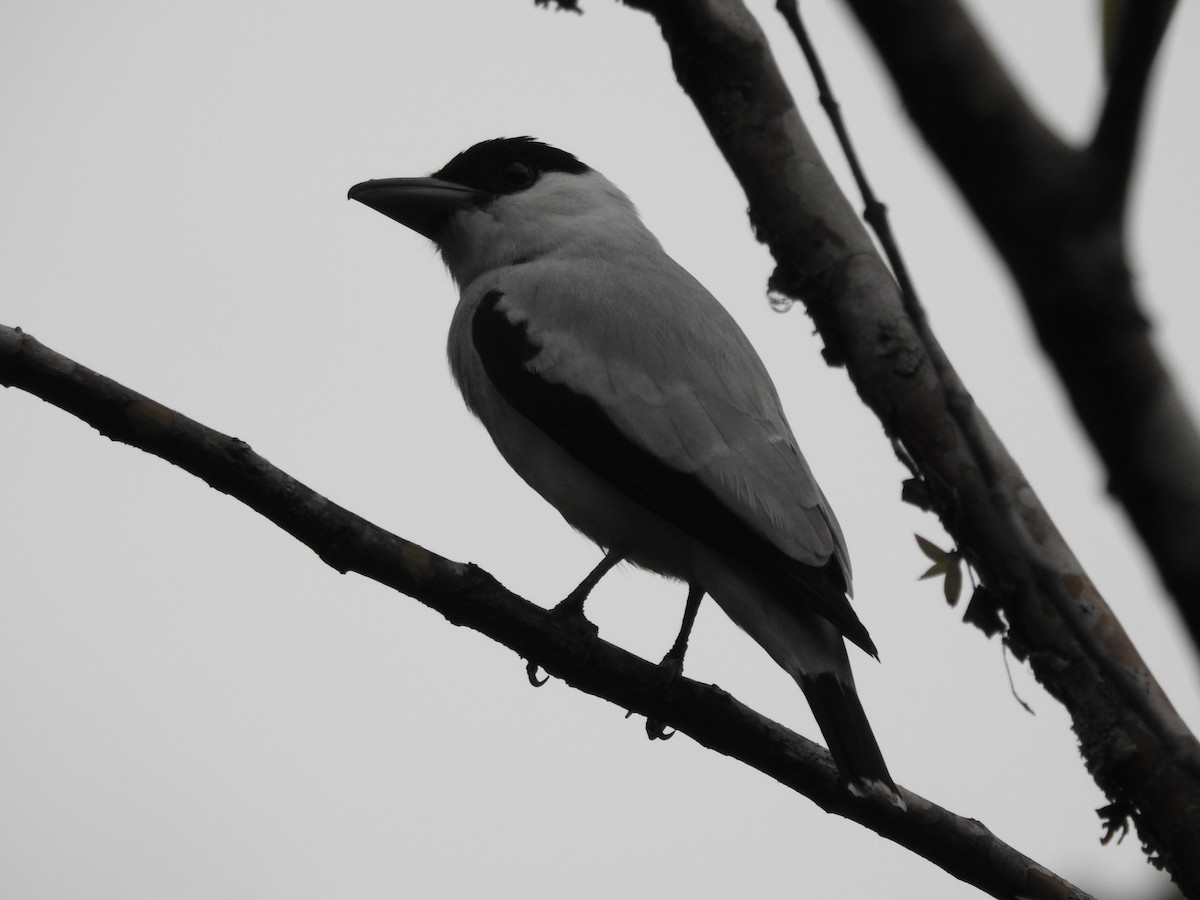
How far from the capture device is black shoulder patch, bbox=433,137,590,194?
20.6 ft

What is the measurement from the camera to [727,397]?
460 centimetres

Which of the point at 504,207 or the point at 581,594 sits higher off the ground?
the point at 504,207

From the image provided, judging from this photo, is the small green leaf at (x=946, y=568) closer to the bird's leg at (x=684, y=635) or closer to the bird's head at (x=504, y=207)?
the bird's leg at (x=684, y=635)

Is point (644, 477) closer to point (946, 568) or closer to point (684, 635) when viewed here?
point (684, 635)

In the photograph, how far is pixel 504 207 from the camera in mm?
6090

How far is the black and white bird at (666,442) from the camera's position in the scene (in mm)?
4047

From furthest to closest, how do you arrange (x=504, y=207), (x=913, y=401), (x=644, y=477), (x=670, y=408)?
(x=504, y=207) < (x=670, y=408) < (x=644, y=477) < (x=913, y=401)

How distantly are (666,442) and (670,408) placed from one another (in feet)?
0.58

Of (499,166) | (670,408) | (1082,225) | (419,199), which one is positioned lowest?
(1082,225)

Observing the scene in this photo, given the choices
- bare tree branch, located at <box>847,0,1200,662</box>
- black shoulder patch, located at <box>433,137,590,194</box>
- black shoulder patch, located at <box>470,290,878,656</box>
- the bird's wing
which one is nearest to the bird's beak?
black shoulder patch, located at <box>433,137,590,194</box>

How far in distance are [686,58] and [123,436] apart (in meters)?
1.73

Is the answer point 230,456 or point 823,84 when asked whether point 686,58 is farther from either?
point 230,456

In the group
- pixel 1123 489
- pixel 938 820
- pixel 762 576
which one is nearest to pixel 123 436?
pixel 762 576

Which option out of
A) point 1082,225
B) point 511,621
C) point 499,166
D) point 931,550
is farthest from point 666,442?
point 1082,225
